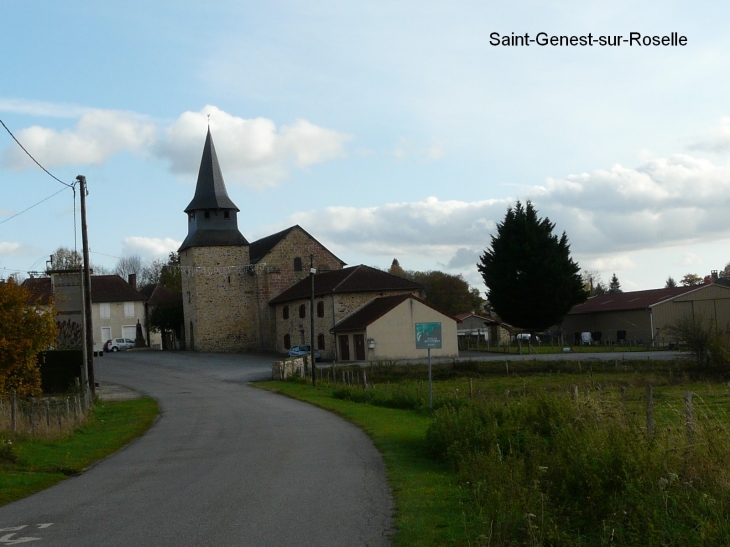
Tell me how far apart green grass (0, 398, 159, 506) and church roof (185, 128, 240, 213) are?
3939 centimetres

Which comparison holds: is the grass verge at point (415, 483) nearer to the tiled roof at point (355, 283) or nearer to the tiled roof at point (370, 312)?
the tiled roof at point (370, 312)

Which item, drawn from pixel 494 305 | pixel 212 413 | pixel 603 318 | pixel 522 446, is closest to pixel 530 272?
pixel 494 305

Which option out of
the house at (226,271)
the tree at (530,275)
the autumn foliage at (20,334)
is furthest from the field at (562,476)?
the house at (226,271)

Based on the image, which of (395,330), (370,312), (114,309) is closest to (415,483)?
(395,330)

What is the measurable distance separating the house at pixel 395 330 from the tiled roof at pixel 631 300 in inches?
739

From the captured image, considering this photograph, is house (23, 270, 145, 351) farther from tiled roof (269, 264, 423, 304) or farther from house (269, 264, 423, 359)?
tiled roof (269, 264, 423, 304)

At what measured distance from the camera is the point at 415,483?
11531 millimetres

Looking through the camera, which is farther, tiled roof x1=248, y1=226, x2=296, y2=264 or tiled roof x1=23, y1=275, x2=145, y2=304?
tiled roof x1=23, y1=275, x2=145, y2=304

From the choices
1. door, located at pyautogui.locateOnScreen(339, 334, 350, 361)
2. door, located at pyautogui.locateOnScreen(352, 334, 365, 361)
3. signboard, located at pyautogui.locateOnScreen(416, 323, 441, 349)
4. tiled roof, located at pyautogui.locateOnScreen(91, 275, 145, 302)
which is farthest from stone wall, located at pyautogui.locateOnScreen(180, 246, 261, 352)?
signboard, located at pyautogui.locateOnScreen(416, 323, 441, 349)

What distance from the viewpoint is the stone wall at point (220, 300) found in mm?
63531

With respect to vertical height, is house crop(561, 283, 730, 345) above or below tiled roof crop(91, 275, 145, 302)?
below

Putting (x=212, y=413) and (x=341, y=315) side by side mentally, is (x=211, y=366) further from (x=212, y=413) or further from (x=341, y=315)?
(x=212, y=413)

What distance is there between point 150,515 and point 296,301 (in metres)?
51.3

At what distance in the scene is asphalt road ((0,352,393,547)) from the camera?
8438mm
